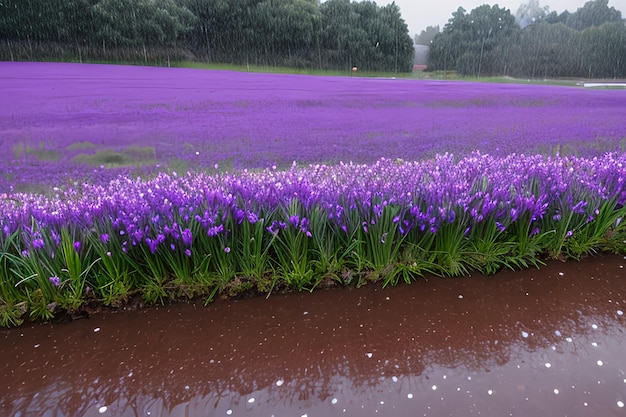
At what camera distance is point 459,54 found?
8.11 ft

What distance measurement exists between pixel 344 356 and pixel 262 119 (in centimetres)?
129

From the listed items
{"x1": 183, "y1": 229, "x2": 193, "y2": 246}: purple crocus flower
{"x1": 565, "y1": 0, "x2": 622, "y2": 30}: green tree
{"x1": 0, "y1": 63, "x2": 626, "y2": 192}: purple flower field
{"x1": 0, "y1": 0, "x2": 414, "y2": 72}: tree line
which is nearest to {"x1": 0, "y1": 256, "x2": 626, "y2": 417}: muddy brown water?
{"x1": 183, "y1": 229, "x2": 193, "y2": 246}: purple crocus flower

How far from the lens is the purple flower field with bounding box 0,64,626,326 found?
168 centimetres

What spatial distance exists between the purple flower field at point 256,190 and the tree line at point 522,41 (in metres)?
0.23

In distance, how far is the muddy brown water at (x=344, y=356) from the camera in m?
1.23

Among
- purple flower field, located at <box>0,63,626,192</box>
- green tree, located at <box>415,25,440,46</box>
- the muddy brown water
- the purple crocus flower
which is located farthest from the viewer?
green tree, located at <box>415,25,440,46</box>

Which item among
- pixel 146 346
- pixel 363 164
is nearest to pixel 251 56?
pixel 363 164

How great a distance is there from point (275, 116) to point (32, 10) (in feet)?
3.87

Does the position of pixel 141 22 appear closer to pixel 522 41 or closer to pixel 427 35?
pixel 427 35

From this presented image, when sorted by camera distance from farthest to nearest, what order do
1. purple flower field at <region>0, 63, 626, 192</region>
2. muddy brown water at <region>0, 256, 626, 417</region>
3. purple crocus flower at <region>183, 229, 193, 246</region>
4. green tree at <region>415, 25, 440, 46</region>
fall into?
1. green tree at <region>415, 25, 440, 46</region>
2. purple flower field at <region>0, 63, 626, 192</region>
3. purple crocus flower at <region>183, 229, 193, 246</region>
4. muddy brown water at <region>0, 256, 626, 417</region>

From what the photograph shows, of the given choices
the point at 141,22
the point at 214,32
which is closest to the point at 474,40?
the point at 214,32

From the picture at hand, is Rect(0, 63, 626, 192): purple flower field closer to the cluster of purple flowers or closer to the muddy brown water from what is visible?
the cluster of purple flowers

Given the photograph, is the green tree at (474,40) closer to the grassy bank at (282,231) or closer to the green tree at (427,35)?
the green tree at (427,35)

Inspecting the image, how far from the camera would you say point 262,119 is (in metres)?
2.20
